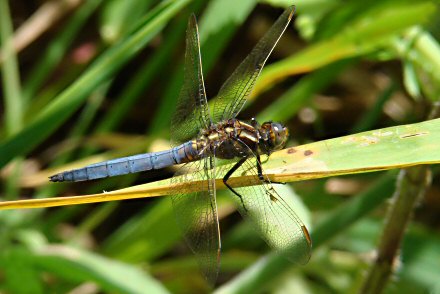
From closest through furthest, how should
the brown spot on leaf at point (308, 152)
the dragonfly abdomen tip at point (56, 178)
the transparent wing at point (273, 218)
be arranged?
the brown spot on leaf at point (308, 152) < the transparent wing at point (273, 218) < the dragonfly abdomen tip at point (56, 178)

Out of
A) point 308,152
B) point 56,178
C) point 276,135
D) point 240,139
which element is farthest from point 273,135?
point 56,178

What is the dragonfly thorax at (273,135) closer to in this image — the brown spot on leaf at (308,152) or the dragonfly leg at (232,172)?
the dragonfly leg at (232,172)

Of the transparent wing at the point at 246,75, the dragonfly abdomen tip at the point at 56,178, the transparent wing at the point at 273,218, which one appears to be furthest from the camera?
the transparent wing at the point at 246,75

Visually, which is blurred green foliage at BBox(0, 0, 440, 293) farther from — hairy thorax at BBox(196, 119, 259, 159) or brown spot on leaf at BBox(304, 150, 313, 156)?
brown spot on leaf at BBox(304, 150, 313, 156)

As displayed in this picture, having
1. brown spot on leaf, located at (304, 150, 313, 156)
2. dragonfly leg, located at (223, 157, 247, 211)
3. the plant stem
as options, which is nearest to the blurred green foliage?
the plant stem

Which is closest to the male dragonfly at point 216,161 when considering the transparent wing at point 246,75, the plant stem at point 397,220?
the transparent wing at point 246,75

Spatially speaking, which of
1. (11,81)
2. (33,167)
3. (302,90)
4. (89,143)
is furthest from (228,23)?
(33,167)
